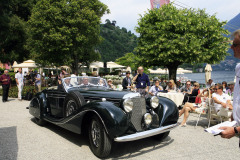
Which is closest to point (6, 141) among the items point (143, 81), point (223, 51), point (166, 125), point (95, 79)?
point (95, 79)

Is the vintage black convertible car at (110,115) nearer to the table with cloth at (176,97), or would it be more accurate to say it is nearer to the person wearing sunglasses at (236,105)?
the person wearing sunglasses at (236,105)

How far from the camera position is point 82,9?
2491 centimetres

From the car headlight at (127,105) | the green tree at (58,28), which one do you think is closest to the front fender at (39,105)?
the car headlight at (127,105)

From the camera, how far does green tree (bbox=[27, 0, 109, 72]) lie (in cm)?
2339

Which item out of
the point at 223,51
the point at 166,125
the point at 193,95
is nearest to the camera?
the point at 166,125

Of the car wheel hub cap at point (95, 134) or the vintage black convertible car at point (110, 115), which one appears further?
the car wheel hub cap at point (95, 134)

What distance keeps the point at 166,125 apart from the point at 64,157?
2.36 metres

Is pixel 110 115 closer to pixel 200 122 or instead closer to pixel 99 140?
pixel 99 140

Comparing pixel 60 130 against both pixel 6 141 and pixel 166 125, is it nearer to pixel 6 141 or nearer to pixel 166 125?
pixel 6 141

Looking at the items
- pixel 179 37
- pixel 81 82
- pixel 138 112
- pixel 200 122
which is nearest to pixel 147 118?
pixel 138 112

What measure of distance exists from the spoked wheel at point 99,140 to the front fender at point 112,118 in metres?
0.18

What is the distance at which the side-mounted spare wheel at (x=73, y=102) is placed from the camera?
199 inches

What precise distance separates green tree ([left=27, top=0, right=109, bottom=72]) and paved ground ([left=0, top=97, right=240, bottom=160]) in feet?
61.5

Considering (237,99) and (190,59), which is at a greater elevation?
(190,59)
